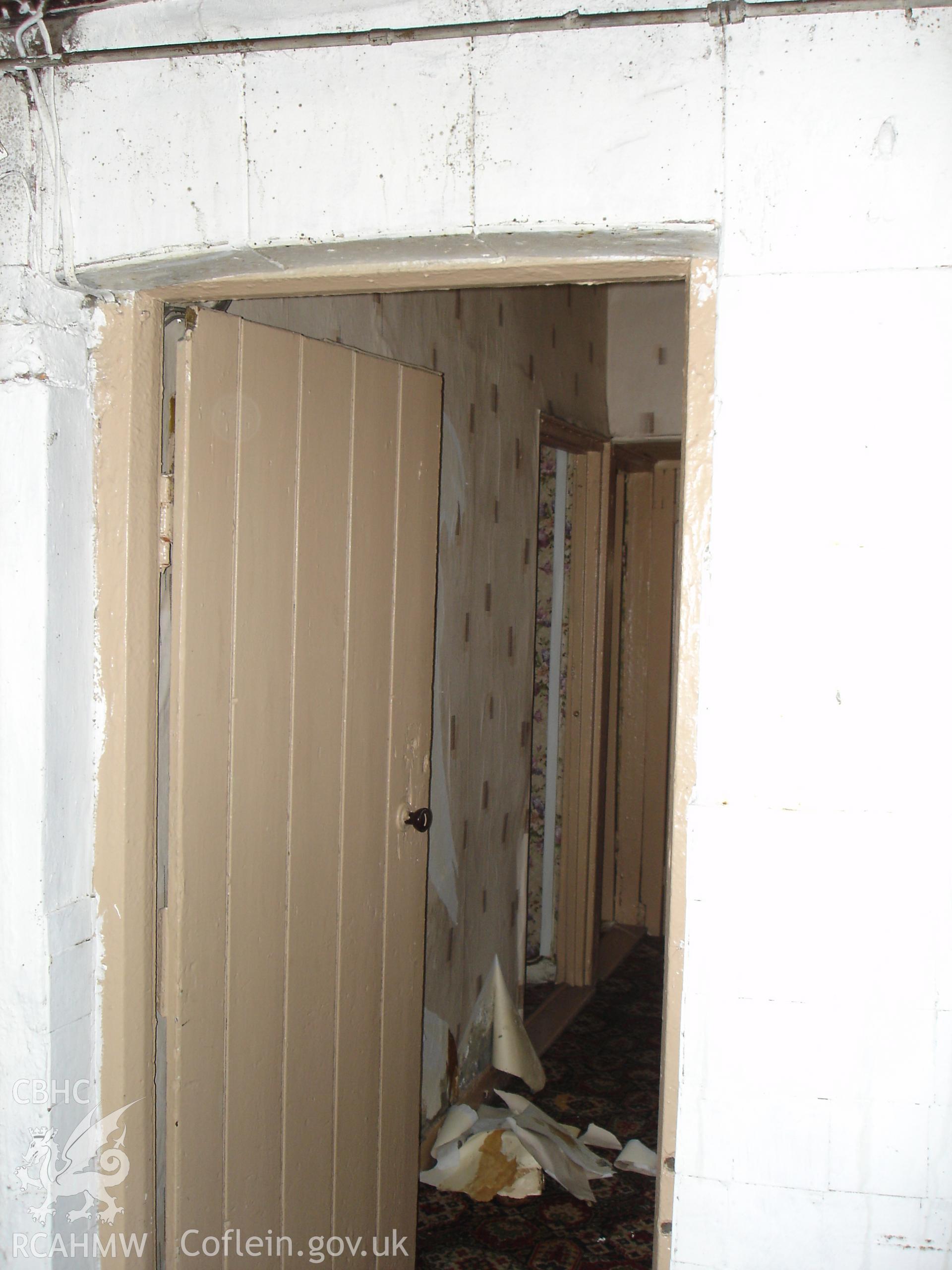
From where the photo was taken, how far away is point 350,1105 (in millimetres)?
1874

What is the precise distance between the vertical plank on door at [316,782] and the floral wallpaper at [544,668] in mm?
2220

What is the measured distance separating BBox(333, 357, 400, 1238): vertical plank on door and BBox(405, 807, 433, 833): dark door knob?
0.08 meters

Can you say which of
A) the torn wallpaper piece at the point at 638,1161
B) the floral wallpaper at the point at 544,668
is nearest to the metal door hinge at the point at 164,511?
the torn wallpaper piece at the point at 638,1161

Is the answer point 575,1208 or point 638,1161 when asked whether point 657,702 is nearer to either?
point 638,1161

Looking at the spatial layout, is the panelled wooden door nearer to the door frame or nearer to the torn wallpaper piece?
the door frame

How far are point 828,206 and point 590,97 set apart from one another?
1.00 feet

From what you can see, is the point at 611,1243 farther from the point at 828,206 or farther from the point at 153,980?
the point at 828,206

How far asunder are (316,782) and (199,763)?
272 millimetres

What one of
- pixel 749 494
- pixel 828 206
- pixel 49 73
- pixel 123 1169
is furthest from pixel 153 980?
pixel 828 206

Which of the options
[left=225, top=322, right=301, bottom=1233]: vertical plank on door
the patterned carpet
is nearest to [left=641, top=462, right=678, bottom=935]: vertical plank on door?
the patterned carpet

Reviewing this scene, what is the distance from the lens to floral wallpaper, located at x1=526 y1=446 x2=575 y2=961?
13.0 feet

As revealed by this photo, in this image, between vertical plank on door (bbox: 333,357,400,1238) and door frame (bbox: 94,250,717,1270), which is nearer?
door frame (bbox: 94,250,717,1270)

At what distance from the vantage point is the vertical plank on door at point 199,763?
4.85 ft

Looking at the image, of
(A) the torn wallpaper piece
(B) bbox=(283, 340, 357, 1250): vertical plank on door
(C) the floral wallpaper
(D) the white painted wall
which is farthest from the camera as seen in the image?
(C) the floral wallpaper
